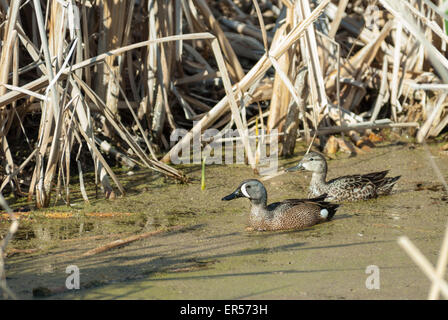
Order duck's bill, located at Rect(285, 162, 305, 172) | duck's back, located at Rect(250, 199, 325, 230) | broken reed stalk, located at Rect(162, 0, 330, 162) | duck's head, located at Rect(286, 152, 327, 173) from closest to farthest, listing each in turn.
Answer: duck's back, located at Rect(250, 199, 325, 230) → broken reed stalk, located at Rect(162, 0, 330, 162) → duck's head, located at Rect(286, 152, 327, 173) → duck's bill, located at Rect(285, 162, 305, 172)

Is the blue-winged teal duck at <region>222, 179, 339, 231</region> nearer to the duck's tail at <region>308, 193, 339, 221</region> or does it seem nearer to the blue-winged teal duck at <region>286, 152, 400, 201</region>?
the duck's tail at <region>308, 193, 339, 221</region>

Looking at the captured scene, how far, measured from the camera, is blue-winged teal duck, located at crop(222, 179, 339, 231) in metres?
5.30

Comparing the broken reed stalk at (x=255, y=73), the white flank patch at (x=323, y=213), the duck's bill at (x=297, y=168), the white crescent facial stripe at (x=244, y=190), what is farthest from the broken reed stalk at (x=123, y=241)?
the duck's bill at (x=297, y=168)

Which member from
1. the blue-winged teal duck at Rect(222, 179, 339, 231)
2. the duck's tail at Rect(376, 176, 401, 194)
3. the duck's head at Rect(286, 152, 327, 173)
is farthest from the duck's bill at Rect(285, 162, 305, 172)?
the blue-winged teal duck at Rect(222, 179, 339, 231)

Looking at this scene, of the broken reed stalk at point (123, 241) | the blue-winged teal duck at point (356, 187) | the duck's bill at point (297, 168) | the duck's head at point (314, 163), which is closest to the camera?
the broken reed stalk at point (123, 241)

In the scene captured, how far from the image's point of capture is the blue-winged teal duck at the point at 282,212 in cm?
530

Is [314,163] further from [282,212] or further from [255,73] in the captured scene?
[282,212]

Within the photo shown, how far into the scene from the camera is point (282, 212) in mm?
5332

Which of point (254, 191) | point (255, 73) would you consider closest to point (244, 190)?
point (254, 191)

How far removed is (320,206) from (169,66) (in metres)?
A: 2.54

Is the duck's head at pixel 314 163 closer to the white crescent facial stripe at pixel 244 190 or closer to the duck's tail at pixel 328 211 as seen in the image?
the duck's tail at pixel 328 211

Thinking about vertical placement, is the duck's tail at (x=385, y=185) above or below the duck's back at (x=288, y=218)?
above

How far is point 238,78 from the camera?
727cm

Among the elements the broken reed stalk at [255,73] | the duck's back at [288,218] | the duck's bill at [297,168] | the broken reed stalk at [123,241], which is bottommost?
the broken reed stalk at [123,241]
